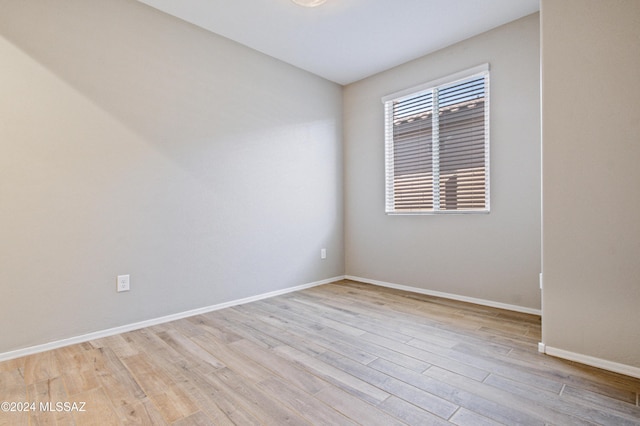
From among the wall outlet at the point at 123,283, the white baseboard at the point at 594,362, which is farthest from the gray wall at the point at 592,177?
the wall outlet at the point at 123,283

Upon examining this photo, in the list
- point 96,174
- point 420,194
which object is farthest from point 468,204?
point 96,174

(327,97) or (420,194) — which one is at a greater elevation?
(327,97)

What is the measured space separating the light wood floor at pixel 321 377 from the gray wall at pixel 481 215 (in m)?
0.53

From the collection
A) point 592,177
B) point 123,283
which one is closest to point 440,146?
point 592,177

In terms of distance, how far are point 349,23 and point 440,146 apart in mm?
1508

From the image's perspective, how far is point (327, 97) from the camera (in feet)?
13.3

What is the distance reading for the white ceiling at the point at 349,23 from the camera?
2.55 meters

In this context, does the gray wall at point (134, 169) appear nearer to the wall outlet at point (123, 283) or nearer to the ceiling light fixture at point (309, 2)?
the wall outlet at point (123, 283)

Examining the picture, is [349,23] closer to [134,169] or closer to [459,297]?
[134,169]

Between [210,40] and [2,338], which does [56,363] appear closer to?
[2,338]

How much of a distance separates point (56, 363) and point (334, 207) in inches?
118

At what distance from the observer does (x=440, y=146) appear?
10.9ft

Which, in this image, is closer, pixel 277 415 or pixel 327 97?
pixel 277 415

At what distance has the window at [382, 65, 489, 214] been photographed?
9.97 ft
